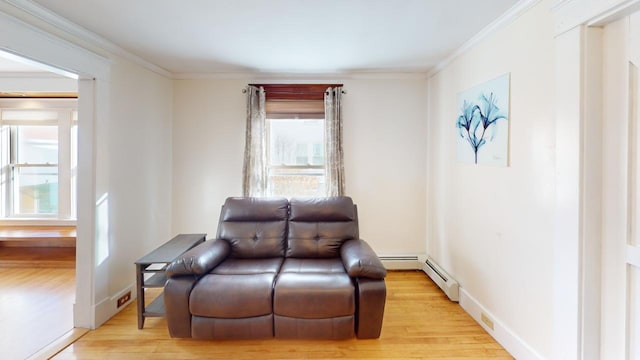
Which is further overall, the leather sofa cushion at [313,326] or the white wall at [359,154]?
the white wall at [359,154]

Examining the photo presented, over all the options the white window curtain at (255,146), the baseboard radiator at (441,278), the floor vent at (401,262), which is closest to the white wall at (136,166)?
the white window curtain at (255,146)

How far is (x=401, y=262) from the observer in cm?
375

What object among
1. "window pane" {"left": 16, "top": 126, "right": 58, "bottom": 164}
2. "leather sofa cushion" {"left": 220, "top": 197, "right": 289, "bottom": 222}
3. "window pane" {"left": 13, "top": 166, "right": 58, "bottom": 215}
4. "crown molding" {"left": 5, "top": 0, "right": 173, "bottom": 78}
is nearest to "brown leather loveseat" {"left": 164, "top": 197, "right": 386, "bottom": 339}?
"leather sofa cushion" {"left": 220, "top": 197, "right": 289, "bottom": 222}

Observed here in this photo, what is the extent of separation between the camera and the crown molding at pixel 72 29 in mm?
1964

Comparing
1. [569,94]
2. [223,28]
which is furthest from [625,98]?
[223,28]

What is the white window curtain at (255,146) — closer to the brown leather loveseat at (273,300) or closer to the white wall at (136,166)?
the white wall at (136,166)

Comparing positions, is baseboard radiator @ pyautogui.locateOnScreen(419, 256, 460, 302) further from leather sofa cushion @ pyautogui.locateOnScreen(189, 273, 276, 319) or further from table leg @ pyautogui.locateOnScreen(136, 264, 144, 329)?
table leg @ pyautogui.locateOnScreen(136, 264, 144, 329)

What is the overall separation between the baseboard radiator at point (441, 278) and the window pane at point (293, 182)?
61.0 inches

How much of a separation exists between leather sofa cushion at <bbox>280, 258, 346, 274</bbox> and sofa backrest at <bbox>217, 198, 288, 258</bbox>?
0.85 ft

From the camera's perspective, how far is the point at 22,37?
1913 mm

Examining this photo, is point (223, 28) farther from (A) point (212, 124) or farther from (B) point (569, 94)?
(B) point (569, 94)

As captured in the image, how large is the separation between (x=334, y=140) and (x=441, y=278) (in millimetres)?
1973

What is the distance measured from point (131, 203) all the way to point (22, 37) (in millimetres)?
1587

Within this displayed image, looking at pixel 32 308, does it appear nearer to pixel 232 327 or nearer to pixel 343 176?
pixel 232 327
